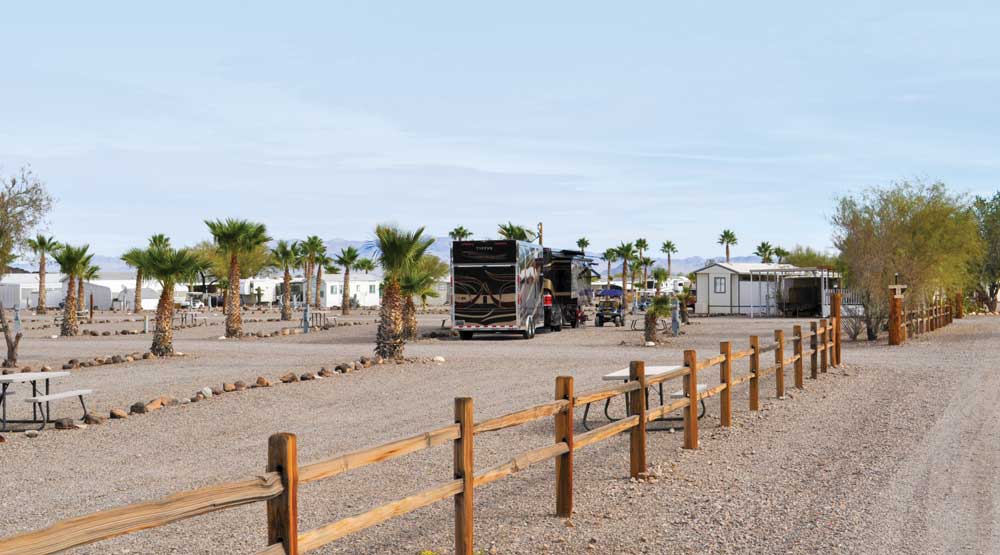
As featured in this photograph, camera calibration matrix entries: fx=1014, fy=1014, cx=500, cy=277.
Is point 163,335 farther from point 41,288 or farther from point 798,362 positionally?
point 41,288

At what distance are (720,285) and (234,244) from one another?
28167 millimetres

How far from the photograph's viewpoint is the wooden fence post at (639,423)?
26.5 ft

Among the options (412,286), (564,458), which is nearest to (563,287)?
(412,286)

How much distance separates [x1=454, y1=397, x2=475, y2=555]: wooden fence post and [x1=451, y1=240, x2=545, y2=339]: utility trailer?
22947 millimetres

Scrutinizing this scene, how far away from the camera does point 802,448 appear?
9859mm

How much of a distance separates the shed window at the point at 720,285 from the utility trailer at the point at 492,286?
2373 centimetres

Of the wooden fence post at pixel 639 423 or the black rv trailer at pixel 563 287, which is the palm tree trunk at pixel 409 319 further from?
the wooden fence post at pixel 639 423

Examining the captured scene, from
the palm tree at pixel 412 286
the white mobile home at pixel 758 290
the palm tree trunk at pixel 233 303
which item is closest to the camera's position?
the palm tree at pixel 412 286

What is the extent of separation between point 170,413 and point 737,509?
8.19 meters

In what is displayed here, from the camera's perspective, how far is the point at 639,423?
26.7 feet

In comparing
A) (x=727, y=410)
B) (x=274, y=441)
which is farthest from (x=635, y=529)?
(x=727, y=410)

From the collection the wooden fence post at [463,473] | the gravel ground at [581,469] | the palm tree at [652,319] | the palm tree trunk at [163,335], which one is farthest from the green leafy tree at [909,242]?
the wooden fence post at [463,473]

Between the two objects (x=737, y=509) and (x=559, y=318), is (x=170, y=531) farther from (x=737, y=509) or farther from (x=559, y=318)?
(x=559, y=318)

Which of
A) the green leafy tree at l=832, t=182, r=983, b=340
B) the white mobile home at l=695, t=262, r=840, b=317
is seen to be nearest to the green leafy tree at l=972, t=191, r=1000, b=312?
the white mobile home at l=695, t=262, r=840, b=317
